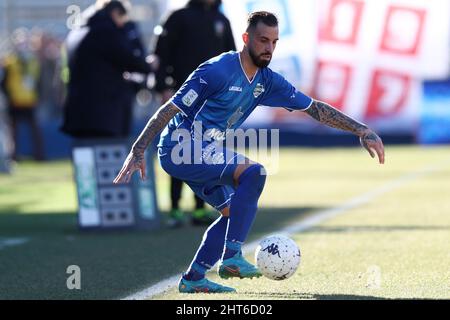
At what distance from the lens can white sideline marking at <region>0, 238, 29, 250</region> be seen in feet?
32.0

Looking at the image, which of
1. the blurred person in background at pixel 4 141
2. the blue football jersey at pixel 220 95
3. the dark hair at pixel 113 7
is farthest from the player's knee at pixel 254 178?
the blurred person in background at pixel 4 141

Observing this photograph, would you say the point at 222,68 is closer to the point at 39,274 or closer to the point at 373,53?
the point at 39,274

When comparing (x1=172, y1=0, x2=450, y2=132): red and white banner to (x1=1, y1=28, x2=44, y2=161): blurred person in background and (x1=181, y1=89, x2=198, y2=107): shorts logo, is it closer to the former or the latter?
(x1=1, y1=28, x2=44, y2=161): blurred person in background

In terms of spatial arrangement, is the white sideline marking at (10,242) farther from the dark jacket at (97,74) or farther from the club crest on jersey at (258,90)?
the club crest on jersey at (258,90)

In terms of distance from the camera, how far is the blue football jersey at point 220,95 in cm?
670

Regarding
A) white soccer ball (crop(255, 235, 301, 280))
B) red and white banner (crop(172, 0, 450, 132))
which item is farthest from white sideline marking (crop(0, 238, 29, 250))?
red and white banner (crop(172, 0, 450, 132))

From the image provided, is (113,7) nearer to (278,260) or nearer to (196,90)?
(196,90)

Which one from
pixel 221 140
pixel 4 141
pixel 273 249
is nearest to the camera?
pixel 273 249

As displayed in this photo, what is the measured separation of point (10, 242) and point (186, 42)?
8.15 ft

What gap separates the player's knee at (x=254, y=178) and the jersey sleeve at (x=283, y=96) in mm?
568

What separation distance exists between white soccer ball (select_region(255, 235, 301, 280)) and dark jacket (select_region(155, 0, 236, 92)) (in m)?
4.22

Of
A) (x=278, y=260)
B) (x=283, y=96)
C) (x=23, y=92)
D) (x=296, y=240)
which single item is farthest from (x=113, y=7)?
(x=23, y=92)

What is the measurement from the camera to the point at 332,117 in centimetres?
718

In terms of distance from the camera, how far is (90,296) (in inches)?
267
